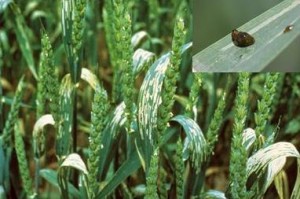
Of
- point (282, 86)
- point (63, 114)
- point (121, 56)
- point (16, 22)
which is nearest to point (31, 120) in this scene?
point (16, 22)

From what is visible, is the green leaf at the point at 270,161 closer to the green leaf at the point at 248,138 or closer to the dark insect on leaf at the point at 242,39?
the green leaf at the point at 248,138

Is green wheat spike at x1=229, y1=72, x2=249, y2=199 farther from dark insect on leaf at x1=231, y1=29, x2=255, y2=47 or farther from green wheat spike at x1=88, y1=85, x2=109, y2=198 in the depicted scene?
green wheat spike at x1=88, y1=85, x2=109, y2=198

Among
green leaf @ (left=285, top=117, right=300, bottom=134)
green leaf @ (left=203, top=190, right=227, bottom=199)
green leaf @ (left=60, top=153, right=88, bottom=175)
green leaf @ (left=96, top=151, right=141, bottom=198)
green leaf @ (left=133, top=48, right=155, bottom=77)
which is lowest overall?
green leaf @ (left=203, top=190, right=227, bottom=199)

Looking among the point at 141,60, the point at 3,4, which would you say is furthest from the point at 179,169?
the point at 3,4

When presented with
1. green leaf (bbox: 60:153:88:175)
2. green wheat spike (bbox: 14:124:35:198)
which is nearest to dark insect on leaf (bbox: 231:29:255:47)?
green leaf (bbox: 60:153:88:175)

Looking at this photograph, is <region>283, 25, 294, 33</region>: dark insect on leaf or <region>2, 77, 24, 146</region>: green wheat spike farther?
<region>2, 77, 24, 146</region>: green wheat spike

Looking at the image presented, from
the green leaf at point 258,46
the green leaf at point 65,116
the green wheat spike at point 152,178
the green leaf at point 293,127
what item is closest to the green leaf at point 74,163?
the green leaf at point 65,116

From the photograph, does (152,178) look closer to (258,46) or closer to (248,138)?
(248,138)
